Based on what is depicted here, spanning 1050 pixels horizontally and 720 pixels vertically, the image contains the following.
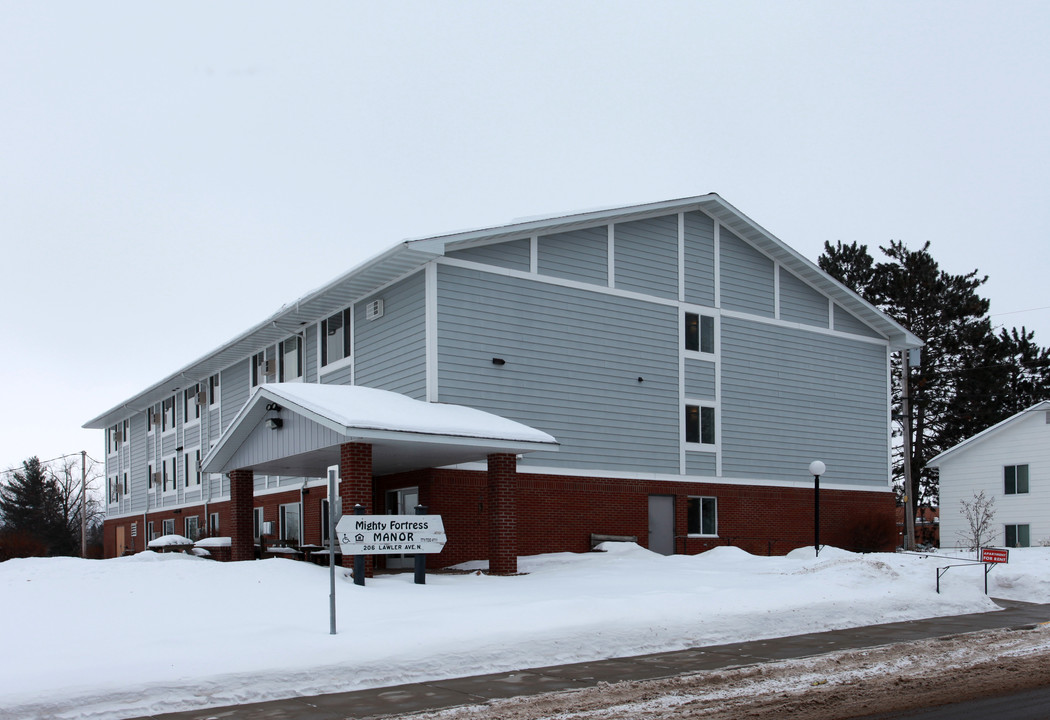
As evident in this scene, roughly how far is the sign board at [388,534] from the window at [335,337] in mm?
11321

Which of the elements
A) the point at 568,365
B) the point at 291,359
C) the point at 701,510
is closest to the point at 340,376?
the point at 291,359

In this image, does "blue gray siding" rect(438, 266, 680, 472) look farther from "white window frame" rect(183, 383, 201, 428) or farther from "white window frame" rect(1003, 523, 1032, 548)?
"white window frame" rect(183, 383, 201, 428)

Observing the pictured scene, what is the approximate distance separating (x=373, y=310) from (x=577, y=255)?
18.0ft

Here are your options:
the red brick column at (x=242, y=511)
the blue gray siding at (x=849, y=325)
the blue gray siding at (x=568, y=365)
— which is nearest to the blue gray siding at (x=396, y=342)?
the blue gray siding at (x=568, y=365)

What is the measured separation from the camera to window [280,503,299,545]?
32188mm

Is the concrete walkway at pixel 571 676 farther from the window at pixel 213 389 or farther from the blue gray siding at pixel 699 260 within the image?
the window at pixel 213 389

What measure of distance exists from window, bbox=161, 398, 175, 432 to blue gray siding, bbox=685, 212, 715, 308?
25.1 m

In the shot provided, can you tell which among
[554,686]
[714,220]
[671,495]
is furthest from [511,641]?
[714,220]

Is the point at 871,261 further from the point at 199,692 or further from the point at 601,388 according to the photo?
the point at 199,692

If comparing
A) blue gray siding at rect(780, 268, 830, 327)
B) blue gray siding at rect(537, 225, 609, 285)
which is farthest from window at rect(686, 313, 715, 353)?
blue gray siding at rect(537, 225, 609, 285)

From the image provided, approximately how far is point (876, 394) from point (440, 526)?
20.9 metres

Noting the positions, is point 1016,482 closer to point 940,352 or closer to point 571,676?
point 940,352

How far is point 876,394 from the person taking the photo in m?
33.7

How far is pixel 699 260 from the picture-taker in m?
29.6
